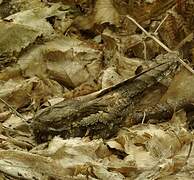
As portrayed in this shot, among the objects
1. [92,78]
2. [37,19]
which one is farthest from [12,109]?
[37,19]

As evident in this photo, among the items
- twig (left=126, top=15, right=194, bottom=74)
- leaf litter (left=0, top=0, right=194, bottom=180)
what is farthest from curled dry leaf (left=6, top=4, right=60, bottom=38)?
twig (left=126, top=15, right=194, bottom=74)

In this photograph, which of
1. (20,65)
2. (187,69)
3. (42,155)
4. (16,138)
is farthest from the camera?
(20,65)

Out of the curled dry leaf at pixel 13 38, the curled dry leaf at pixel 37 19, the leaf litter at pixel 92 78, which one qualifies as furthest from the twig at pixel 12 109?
the curled dry leaf at pixel 37 19

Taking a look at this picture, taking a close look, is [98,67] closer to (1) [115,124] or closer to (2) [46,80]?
(2) [46,80]

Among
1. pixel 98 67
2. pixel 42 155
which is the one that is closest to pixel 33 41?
pixel 98 67

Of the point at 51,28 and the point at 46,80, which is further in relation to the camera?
the point at 51,28

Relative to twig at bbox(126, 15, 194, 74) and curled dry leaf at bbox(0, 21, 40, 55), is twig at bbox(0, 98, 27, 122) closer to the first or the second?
curled dry leaf at bbox(0, 21, 40, 55)

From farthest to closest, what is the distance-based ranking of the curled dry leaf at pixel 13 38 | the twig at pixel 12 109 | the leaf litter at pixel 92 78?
the curled dry leaf at pixel 13 38
the twig at pixel 12 109
the leaf litter at pixel 92 78

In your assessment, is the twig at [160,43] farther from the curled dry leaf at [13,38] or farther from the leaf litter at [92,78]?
the curled dry leaf at [13,38]
